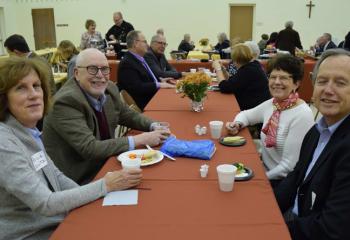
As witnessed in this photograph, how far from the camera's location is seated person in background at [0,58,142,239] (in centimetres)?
140

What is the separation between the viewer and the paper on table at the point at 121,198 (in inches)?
59.1

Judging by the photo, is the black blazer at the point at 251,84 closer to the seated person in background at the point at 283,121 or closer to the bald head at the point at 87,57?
the seated person in background at the point at 283,121

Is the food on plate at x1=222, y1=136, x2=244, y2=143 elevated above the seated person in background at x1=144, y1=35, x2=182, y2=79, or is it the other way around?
the seated person in background at x1=144, y1=35, x2=182, y2=79

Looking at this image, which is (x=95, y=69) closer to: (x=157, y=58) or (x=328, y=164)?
(x=328, y=164)

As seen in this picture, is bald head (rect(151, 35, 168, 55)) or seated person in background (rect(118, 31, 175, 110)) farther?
bald head (rect(151, 35, 168, 55))

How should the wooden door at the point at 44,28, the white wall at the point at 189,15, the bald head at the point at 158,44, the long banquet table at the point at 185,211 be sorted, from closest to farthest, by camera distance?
the long banquet table at the point at 185,211 < the bald head at the point at 158,44 < the white wall at the point at 189,15 < the wooden door at the point at 44,28

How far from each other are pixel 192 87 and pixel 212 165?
1.18 m

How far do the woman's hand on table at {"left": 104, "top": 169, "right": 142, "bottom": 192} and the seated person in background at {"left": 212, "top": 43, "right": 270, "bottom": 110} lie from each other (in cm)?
231

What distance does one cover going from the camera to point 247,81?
3666 millimetres

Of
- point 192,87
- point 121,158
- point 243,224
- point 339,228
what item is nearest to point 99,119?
point 121,158

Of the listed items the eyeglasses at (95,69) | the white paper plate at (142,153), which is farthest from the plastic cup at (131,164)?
the eyeglasses at (95,69)

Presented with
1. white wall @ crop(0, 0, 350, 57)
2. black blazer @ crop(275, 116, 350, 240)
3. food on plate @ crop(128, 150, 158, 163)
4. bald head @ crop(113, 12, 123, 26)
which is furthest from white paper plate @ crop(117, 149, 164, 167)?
white wall @ crop(0, 0, 350, 57)

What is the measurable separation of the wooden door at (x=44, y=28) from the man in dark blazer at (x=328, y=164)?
13.5 meters

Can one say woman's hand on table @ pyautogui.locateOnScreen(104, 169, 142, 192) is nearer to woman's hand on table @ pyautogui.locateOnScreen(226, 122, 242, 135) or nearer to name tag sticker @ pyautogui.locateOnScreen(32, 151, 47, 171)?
name tag sticker @ pyautogui.locateOnScreen(32, 151, 47, 171)
